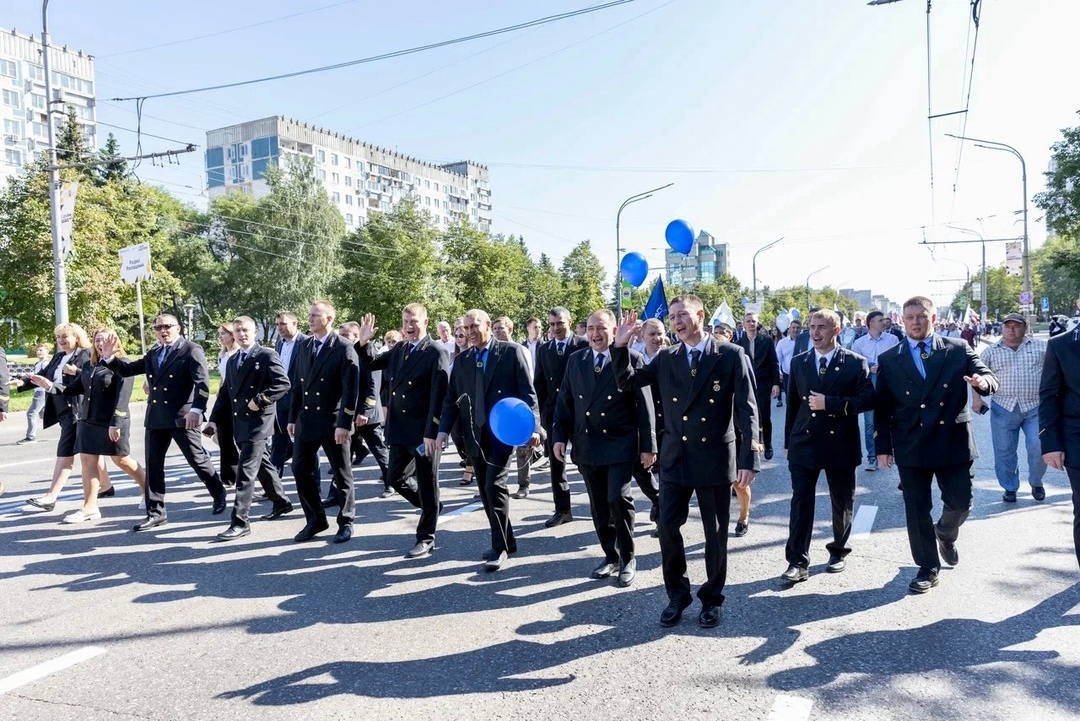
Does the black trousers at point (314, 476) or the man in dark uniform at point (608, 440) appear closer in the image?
Answer: the man in dark uniform at point (608, 440)

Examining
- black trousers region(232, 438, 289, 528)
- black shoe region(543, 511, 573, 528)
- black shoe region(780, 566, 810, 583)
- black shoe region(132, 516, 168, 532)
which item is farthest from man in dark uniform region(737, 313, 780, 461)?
black shoe region(132, 516, 168, 532)

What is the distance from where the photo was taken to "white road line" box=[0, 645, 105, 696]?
393 centimetres

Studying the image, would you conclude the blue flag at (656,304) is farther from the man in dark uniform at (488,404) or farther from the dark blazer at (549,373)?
the man in dark uniform at (488,404)

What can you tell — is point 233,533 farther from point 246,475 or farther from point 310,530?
point 310,530

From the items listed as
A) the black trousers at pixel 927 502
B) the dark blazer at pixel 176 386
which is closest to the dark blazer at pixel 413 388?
the dark blazer at pixel 176 386

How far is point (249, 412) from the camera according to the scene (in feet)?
23.4

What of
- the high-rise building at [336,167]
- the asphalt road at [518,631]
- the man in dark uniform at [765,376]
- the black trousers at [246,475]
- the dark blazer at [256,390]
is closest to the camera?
the asphalt road at [518,631]

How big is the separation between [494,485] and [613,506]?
1.01 metres

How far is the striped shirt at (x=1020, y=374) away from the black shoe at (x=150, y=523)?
824cm

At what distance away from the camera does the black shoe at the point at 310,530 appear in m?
6.73

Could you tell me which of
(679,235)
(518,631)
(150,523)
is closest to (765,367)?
(679,235)

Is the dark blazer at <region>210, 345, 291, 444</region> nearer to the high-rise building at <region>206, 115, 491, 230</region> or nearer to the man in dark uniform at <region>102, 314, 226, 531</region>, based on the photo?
the man in dark uniform at <region>102, 314, 226, 531</region>

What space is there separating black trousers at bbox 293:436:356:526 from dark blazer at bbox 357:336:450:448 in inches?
24.2

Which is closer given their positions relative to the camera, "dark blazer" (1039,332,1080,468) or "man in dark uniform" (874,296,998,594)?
"dark blazer" (1039,332,1080,468)
